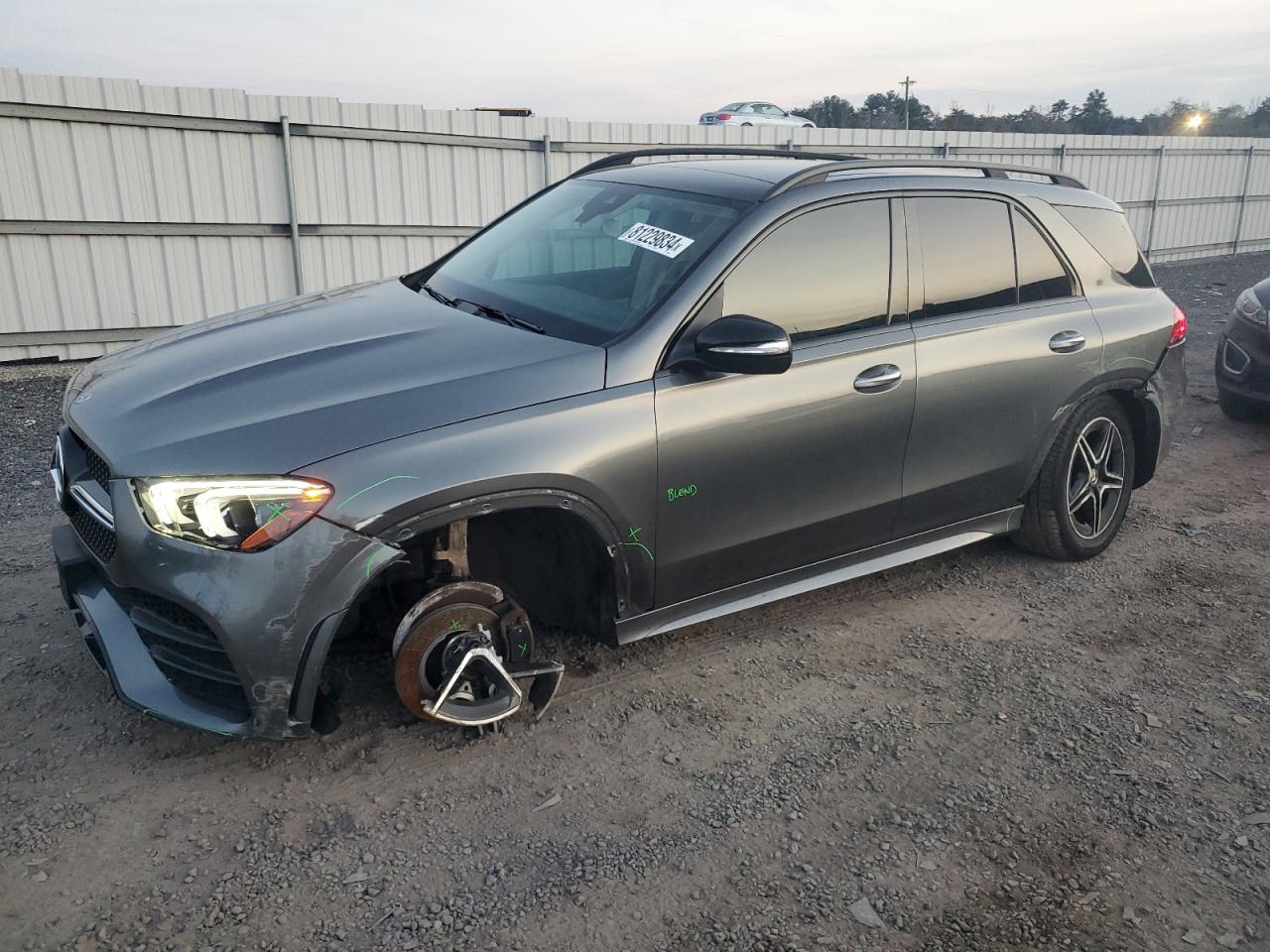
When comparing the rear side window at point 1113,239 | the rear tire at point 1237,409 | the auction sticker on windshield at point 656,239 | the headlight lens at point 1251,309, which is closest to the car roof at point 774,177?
the rear side window at point 1113,239

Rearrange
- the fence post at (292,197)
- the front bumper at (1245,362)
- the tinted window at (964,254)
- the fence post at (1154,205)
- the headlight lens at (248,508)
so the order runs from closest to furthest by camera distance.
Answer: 1. the headlight lens at (248,508)
2. the tinted window at (964,254)
3. the front bumper at (1245,362)
4. the fence post at (292,197)
5. the fence post at (1154,205)

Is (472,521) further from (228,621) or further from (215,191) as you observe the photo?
(215,191)

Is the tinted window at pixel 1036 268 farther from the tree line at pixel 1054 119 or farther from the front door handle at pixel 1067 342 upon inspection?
the tree line at pixel 1054 119

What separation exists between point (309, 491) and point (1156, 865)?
2.60m

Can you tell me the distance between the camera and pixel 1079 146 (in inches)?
688

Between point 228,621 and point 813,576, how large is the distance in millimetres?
2152

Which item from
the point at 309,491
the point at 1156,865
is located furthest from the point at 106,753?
the point at 1156,865

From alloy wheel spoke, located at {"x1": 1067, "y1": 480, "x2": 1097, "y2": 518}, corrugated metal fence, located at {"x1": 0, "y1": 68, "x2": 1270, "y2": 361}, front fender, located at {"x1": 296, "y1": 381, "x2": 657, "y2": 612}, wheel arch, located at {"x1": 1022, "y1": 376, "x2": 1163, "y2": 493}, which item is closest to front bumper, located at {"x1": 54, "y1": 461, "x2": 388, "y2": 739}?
front fender, located at {"x1": 296, "y1": 381, "x2": 657, "y2": 612}

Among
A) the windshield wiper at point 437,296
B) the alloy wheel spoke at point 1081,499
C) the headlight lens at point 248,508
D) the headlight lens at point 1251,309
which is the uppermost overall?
the windshield wiper at point 437,296

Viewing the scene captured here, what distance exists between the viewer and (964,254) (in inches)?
167

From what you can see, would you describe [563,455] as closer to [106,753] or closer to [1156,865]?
[106,753]

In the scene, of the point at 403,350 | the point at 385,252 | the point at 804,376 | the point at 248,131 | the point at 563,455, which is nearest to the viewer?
the point at 563,455

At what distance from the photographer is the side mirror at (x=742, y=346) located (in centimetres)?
326

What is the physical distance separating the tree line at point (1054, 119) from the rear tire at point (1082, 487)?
44326 millimetres
